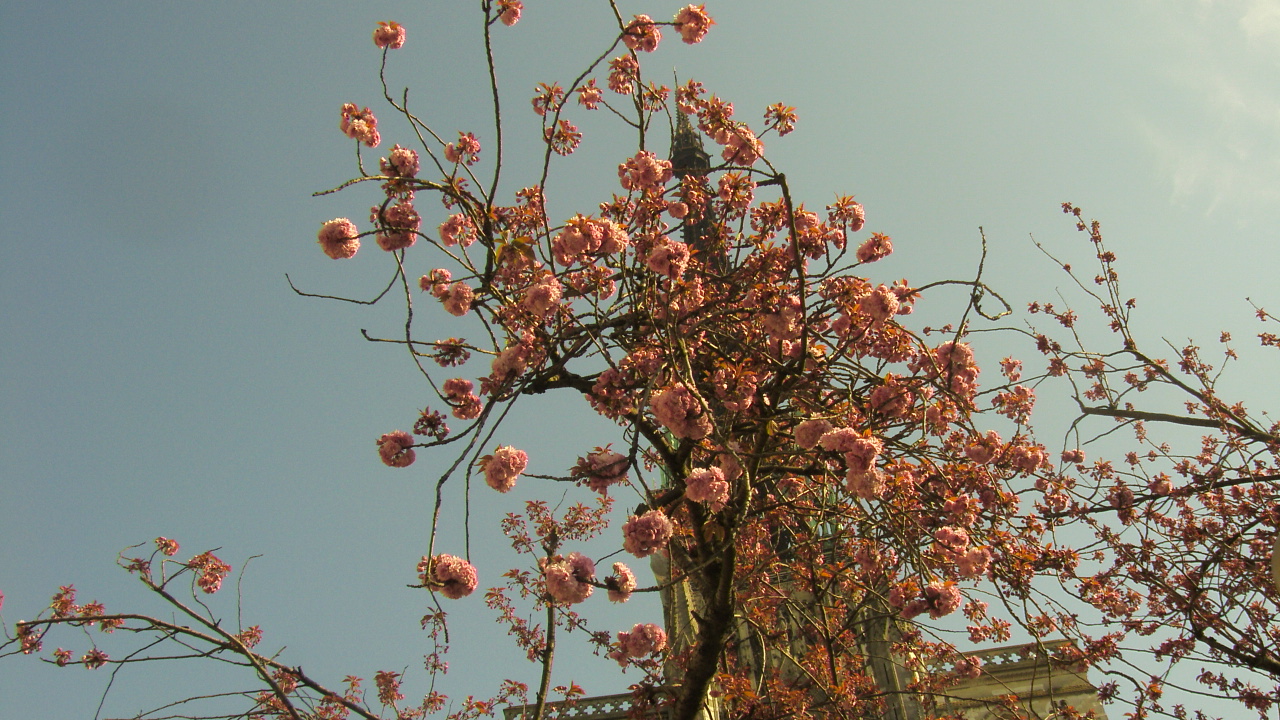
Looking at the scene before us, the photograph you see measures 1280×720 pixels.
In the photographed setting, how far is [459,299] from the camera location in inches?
224

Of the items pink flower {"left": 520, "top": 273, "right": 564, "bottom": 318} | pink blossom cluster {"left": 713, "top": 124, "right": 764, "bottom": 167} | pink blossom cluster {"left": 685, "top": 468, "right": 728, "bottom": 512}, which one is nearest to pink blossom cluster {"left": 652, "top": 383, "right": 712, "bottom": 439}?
pink blossom cluster {"left": 685, "top": 468, "right": 728, "bottom": 512}

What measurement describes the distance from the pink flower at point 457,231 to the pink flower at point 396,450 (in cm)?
188

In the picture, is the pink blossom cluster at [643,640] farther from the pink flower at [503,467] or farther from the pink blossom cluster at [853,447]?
the pink blossom cluster at [853,447]

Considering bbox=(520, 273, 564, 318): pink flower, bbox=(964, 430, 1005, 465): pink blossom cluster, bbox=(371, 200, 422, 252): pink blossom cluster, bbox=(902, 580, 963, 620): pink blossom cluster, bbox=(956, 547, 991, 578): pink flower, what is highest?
bbox=(371, 200, 422, 252): pink blossom cluster

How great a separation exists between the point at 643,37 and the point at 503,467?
12.6 feet

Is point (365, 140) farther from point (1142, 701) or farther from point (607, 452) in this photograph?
point (1142, 701)

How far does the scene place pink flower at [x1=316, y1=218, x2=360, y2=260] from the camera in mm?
5133

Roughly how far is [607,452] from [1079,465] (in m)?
7.64

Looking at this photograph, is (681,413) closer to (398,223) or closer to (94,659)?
(398,223)

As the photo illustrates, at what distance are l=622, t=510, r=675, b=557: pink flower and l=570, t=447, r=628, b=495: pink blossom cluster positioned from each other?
1.50 feet

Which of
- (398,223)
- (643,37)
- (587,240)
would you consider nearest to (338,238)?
(398,223)

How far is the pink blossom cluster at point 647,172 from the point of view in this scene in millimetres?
5926

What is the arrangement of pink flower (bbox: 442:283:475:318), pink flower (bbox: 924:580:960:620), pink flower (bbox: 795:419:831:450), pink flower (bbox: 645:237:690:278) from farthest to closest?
1. pink flower (bbox: 442:283:475:318)
2. pink flower (bbox: 924:580:960:620)
3. pink flower (bbox: 645:237:690:278)
4. pink flower (bbox: 795:419:831:450)

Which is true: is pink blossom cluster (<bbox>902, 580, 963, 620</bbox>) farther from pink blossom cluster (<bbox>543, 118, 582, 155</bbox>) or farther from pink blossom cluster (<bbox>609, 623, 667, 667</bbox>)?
pink blossom cluster (<bbox>543, 118, 582, 155</bbox>)
